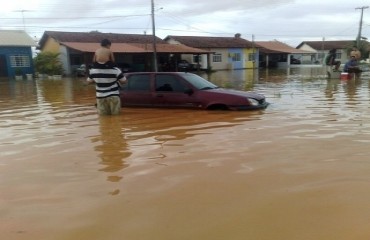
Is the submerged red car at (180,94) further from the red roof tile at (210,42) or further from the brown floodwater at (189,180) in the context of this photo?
the red roof tile at (210,42)

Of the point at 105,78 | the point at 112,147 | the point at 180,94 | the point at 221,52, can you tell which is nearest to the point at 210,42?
the point at 221,52

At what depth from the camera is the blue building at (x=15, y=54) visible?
35.2m

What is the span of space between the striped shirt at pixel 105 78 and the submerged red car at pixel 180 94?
1.29 m

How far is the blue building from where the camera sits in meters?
35.2

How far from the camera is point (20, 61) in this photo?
36250mm

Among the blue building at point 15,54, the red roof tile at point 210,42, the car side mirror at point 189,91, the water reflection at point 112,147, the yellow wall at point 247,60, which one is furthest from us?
the yellow wall at point 247,60

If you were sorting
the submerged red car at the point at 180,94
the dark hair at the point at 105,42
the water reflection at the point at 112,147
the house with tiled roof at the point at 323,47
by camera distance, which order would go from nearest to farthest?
1. the water reflection at the point at 112,147
2. the dark hair at the point at 105,42
3. the submerged red car at the point at 180,94
4. the house with tiled roof at the point at 323,47

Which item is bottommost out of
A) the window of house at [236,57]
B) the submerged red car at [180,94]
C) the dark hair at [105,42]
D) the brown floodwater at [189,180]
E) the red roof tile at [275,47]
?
the brown floodwater at [189,180]

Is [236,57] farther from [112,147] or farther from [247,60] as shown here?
[112,147]

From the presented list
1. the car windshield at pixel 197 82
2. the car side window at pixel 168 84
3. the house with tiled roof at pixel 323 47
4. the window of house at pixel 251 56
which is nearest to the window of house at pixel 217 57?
the window of house at pixel 251 56

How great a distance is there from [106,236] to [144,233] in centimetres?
31

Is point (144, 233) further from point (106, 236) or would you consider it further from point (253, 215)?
point (253, 215)

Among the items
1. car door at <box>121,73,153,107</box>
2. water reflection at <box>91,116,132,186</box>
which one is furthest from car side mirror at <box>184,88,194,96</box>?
water reflection at <box>91,116,132,186</box>

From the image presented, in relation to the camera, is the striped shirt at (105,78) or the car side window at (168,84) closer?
the striped shirt at (105,78)
